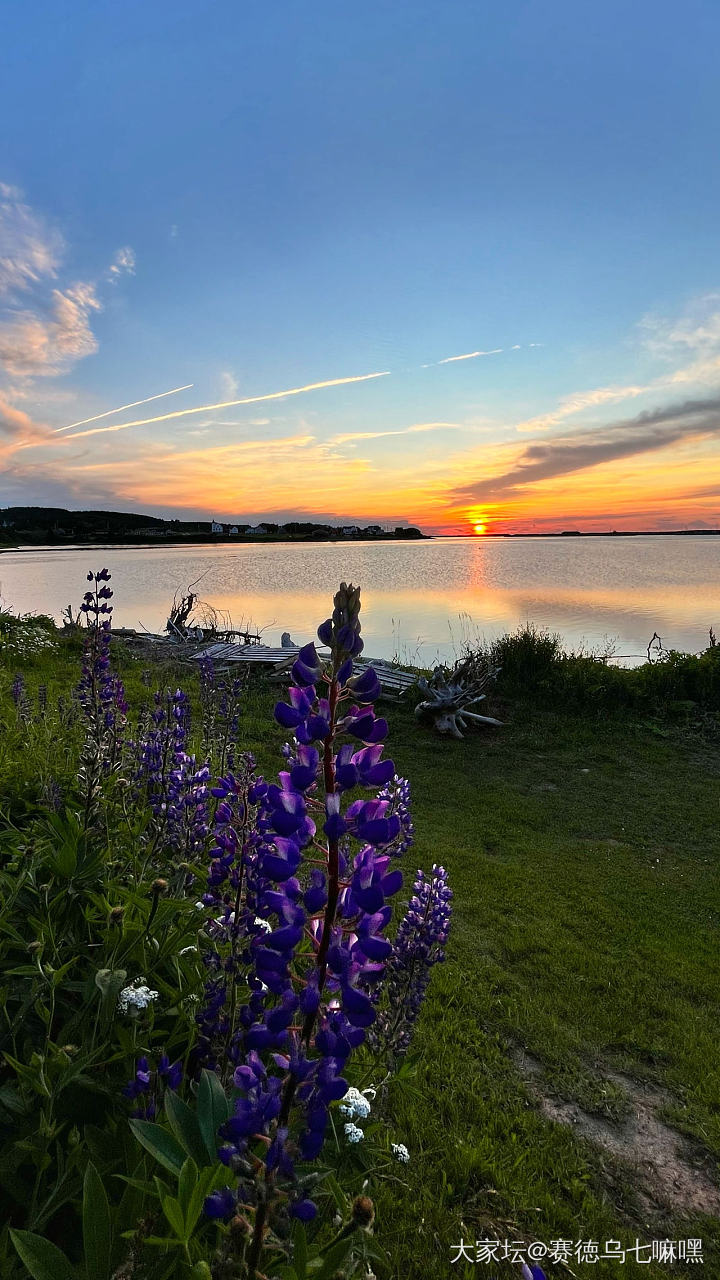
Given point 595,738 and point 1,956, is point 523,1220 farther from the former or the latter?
point 595,738

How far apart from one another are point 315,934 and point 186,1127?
0.70m

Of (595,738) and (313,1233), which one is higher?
(313,1233)

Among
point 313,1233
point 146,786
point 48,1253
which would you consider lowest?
point 313,1233

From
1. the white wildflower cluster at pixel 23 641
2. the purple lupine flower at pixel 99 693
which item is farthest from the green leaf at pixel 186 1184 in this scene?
the white wildflower cluster at pixel 23 641

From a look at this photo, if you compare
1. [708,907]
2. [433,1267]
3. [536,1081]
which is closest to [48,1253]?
[433,1267]

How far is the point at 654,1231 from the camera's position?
2.87m

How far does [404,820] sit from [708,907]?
183 inches

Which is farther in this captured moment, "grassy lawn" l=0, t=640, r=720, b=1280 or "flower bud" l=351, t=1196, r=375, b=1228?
"grassy lawn" l=0, t=640, r=720, b=1280

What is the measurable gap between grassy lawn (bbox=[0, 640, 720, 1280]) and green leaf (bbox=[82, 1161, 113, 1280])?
5.04ft

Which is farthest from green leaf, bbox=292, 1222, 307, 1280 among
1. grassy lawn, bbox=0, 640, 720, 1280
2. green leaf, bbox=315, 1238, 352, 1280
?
grassy lawn, bbox=0, 640, 720, 1280

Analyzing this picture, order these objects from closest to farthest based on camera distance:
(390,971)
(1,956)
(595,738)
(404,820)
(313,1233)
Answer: (313,1233) → (1,956) → (390,971) → (404,820) → (595,738)

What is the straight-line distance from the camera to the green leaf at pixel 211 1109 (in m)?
1.38

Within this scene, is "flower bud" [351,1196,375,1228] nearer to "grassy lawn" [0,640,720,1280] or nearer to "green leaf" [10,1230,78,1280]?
Answer: "green leaf" [10,1230,78,1280]

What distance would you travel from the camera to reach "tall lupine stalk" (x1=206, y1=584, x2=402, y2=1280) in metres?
1.05
